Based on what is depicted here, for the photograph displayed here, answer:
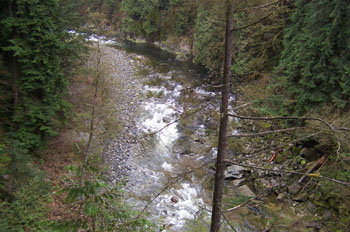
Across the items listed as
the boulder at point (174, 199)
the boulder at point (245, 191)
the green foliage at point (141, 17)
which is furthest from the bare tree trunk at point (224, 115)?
the green foliage at point (141, 17)

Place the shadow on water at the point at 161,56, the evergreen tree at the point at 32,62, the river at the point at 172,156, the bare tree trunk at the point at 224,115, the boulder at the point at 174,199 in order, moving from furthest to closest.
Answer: the shadow on water at the point at 161,56
the boulder at the point at 174,199
the evergreen tree at the point at 32,62
the river at the point at 172,156
the bare tree trunk at the point at 224,115

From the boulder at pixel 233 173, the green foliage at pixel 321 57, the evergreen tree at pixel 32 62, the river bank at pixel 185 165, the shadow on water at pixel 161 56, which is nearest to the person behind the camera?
the river bank at pixel 185 165

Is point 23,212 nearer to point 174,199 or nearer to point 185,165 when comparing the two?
point 174,199

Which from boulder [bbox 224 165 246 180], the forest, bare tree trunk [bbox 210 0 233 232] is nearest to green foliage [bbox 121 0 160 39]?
the forest

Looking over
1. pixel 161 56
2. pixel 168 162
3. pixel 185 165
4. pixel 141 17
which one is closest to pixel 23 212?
pixel 185 165

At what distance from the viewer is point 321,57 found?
8805 mm

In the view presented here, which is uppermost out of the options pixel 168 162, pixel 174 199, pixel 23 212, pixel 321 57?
pixel 321 57

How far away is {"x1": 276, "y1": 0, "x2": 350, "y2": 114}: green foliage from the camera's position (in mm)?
8305

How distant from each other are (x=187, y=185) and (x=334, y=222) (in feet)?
16.6

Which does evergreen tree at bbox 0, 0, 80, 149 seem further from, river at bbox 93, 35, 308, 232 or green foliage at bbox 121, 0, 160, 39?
green foliage at bbox 121, 0, 160, 39

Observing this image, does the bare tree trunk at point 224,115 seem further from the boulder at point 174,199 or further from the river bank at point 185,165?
the boulder at point 174,199

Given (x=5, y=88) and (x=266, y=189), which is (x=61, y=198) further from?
(x=266, y=189)

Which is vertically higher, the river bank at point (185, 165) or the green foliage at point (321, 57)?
the green foliage at point (321, 57)

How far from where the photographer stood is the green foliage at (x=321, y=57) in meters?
8.30
